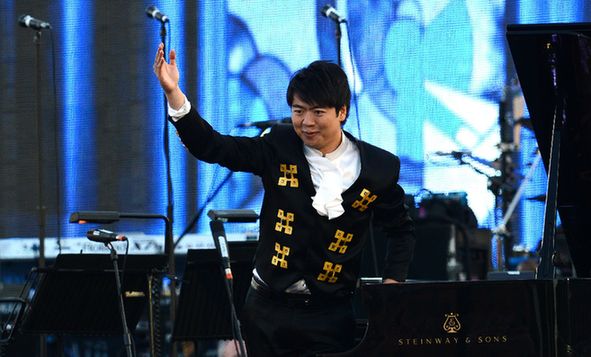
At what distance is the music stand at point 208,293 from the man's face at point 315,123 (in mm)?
1687

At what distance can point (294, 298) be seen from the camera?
273cm

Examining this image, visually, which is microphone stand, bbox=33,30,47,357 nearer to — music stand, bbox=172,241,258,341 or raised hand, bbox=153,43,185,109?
music stand, bbox=172,241,258,341

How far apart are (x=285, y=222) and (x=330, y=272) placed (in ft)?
0.59

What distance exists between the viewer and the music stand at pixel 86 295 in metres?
4.49

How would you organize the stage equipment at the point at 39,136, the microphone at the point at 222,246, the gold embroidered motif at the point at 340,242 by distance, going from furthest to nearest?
1. the stage equipment at the point at 39,136
2. the microphone at the point at 222,246
3. the gold embroidered motif at the point at 340,242

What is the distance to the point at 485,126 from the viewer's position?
575cm

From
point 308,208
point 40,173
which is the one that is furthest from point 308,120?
point 40,173

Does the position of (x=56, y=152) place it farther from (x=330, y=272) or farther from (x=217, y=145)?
(x=330, y=272)

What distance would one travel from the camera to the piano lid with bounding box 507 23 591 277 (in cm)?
301

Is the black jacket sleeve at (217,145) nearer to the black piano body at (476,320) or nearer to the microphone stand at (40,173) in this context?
the black piano body at (476,320)

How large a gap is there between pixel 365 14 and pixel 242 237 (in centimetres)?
149

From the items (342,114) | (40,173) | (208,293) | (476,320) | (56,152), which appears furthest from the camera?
(56,152)

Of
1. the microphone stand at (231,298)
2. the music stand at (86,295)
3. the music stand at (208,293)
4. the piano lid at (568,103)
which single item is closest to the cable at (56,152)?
the music stand at (86,295)

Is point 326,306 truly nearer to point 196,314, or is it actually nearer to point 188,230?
point 196,314
